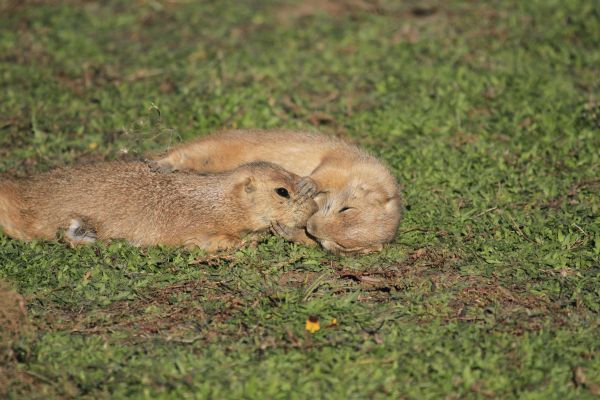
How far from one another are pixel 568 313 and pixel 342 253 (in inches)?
68.6

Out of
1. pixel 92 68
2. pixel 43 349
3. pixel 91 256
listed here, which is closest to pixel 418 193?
pixel 91 256

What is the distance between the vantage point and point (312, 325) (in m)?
5.50

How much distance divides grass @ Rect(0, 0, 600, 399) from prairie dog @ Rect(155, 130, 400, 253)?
0.77 feet

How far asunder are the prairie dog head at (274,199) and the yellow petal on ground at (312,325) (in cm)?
133

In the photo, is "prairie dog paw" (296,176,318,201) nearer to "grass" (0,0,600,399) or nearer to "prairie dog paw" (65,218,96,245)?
"grass" (0,0,600,399)

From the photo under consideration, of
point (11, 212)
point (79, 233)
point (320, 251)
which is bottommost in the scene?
point (320, 251)

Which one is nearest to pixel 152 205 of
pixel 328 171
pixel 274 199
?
pixel 274 199

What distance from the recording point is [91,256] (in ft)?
21.1

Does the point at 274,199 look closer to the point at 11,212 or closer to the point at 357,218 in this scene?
the point at 357,218

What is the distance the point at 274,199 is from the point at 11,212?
2.12m

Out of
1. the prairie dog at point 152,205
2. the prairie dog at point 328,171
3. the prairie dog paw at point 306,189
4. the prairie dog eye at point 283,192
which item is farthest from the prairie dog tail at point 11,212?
the prairie dog paw at point 306,189

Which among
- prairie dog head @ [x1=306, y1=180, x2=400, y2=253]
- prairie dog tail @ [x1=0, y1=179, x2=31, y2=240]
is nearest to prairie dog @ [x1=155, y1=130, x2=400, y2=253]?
prairie dog head @ [x1=306, y1=180, x2=400, y2=253]

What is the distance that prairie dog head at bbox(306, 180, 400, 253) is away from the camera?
20.9 ft

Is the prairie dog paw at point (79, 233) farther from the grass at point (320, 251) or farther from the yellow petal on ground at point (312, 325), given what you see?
the yellow petal on ground at point (312, 325)
